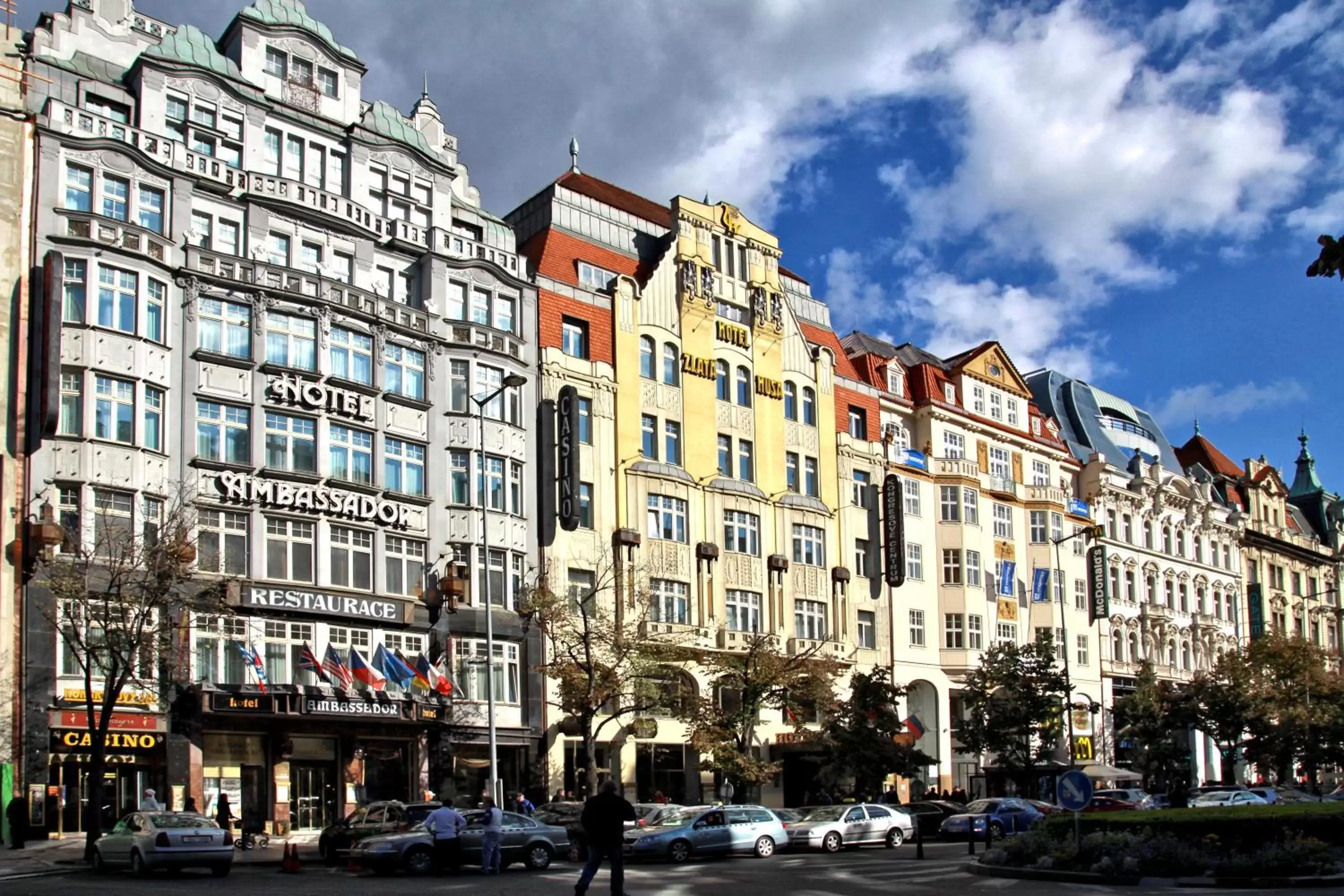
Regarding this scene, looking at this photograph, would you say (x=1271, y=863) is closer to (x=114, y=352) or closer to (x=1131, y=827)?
(x=1131, y=827)

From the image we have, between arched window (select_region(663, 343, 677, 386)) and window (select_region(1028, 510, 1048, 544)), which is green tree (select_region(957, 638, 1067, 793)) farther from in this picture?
arched window (select_region(663, 343, 677, 386))

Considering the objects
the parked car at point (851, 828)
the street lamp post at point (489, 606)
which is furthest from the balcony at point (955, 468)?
the parked car at point (851, 828)

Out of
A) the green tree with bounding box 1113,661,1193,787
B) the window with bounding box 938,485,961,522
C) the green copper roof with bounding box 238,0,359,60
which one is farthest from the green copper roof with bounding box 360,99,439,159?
the green tree with bounding box 1113,661,1193,787

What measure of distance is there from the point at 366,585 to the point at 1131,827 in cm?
2592

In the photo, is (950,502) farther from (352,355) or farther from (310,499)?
(310,499)

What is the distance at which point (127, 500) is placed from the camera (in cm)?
4269

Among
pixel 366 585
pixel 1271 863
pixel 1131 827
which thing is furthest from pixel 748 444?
pixel 1271 863

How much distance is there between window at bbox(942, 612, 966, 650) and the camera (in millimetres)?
69375

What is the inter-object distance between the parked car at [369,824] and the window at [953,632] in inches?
1462

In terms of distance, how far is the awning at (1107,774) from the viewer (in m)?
64.6

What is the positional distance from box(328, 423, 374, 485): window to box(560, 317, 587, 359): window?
383 inches

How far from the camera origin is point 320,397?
4762 centimetres

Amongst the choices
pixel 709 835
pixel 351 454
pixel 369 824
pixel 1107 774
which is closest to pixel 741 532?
pixel 351 454

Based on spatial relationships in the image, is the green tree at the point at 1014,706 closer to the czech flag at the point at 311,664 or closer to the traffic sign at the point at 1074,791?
the czech flag at the point at 311,664
